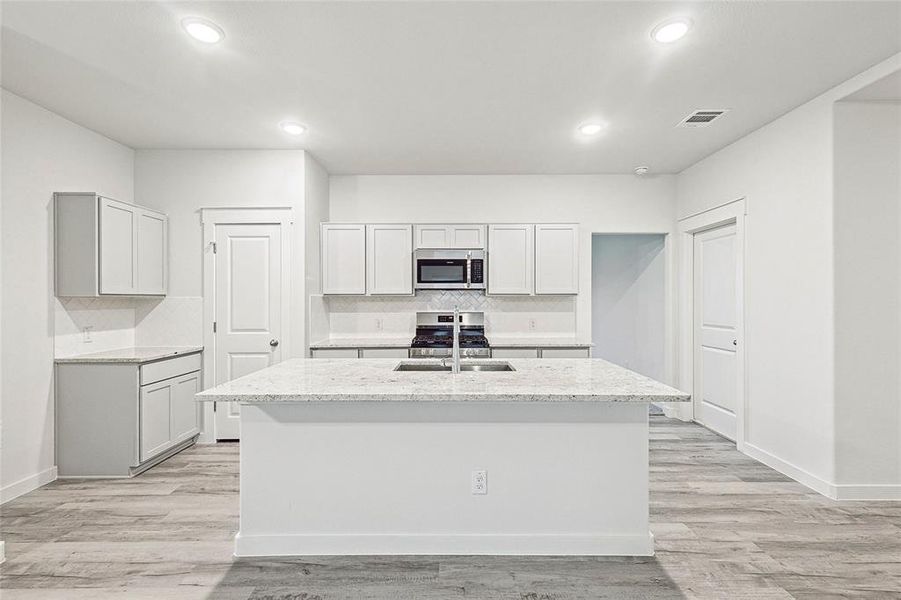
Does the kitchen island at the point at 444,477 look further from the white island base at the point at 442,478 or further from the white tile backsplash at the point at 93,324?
the white tile backsplash at the point at 93,324

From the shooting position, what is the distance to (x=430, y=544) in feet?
7.92

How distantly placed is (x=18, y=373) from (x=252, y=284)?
1772mm

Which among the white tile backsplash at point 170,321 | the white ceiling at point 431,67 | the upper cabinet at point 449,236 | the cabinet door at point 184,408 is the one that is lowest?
the cabinet door at point 184,408

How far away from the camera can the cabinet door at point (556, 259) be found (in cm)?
508

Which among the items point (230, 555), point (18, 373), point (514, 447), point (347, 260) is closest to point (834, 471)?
point (514, 447)

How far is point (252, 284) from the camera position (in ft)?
14.7

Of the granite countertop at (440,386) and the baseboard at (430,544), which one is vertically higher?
the granite countertop at (440,386)

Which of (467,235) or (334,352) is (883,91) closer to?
(467,235)

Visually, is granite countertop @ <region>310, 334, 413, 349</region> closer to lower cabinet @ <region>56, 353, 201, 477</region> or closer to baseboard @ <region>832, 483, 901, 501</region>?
lower cabinet @ <region>56, 353, 201, 477</region>

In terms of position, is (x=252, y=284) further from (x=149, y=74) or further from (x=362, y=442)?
(x=362, y=442)

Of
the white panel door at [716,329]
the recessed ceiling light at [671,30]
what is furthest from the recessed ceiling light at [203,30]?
the white panel door at [716,329]

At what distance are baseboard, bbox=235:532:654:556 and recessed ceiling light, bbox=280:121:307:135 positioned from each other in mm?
2977

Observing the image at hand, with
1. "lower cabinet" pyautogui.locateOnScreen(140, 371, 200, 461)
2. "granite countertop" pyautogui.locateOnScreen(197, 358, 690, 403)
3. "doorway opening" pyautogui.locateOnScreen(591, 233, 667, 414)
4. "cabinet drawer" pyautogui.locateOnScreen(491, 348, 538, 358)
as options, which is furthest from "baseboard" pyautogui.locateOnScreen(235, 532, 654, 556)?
"doorway opening" pyautogui.locateOnScreen(591, 233, 667, 414)

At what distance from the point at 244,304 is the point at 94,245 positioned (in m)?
1.24
